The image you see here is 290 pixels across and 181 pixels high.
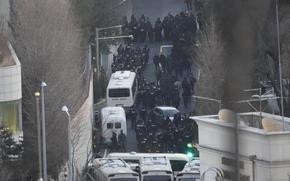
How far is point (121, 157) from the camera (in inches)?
1051

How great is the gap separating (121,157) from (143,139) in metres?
2.80

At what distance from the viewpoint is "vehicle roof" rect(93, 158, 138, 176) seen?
23.0m

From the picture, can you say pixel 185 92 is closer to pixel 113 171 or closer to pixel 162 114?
pixel 162 114

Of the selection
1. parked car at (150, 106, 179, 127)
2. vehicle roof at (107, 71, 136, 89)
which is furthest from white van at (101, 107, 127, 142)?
vehicle roof at (107, 71, 136, 89)

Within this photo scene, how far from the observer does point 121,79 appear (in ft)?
128

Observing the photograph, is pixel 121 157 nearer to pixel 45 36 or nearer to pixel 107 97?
pixel 45 36

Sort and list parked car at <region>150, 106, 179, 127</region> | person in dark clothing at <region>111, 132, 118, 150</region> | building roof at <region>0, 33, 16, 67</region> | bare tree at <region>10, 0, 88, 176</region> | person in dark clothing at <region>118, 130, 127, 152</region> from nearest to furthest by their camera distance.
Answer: building roof at <region>0, 33, 16, 67</region>, bare tree at <region>10, 0, 88, 176</region>, person in dark clothing at <region>111, 132, 118, 150</region>, person in dark clothing at <region>118, 130, 127, 152</region>, parked car at <region>150, 106, 179, 127</region>

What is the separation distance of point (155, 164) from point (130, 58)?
21.4 metres

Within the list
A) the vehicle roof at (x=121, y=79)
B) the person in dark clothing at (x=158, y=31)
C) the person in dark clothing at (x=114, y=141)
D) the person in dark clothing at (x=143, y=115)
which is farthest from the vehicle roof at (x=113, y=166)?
the person in dark clothing at (x=158, y=31)

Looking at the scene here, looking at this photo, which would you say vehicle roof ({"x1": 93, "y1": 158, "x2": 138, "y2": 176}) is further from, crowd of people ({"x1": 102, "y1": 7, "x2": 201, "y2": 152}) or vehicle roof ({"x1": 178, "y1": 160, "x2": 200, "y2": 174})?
crowd of people ({"x1": 102, "y1": 7, "x2": 201, "y2": 152})

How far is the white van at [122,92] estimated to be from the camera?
1480 inches

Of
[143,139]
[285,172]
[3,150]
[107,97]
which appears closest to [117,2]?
[107,97]

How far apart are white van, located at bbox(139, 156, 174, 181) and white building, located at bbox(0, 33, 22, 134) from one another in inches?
139

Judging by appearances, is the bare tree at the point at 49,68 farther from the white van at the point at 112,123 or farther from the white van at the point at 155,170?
the white van at the point at 112,123
